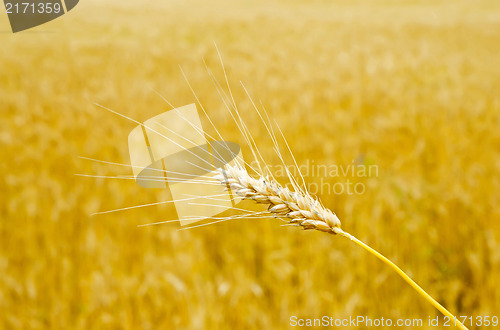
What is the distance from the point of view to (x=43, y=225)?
163 centimetres

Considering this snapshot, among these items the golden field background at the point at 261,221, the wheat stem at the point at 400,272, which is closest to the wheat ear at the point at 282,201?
the wheat stem at the point at 400,272

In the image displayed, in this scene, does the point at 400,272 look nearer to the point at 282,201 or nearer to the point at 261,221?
the point at 282,201

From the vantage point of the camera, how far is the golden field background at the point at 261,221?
49.2 inches

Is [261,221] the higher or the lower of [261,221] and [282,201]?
the lower

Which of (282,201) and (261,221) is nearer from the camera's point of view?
(282,201)

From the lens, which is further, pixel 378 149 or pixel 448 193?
pixel 378 149

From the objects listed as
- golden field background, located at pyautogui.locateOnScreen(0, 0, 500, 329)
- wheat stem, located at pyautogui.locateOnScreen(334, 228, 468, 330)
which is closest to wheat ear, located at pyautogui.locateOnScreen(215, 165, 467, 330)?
wheat stem, located at pyautogui.locateOnScreen(334, 228, 468, 330)

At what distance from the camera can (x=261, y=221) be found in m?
1.61

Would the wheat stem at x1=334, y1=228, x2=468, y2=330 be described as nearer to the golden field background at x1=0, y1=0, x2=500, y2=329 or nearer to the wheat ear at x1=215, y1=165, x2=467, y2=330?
the wheat ear at x1=215, y1=165, x2=467, y2=330

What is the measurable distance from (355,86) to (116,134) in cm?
193

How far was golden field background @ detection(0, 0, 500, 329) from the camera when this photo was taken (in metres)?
1.25

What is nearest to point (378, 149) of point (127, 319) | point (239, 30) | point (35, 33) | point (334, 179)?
point (334, 179)

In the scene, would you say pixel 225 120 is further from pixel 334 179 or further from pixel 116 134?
pixel 334 179

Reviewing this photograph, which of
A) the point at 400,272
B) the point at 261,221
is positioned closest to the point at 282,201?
the point at 400,272
